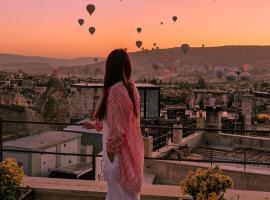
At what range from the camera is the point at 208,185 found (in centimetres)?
487

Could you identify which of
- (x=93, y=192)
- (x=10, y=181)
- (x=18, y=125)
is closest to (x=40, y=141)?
(x=18, y=125)

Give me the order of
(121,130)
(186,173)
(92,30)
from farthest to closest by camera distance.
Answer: (92,30)
(186,173)
(121,130)

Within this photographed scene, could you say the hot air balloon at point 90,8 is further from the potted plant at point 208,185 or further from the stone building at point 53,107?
the potted plant at point 208,185

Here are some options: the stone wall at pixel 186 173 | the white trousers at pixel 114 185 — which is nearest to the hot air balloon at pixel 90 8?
the stone wall at pixel 186 173

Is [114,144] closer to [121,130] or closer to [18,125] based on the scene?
[121,130]

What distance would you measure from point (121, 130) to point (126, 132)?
6 cm

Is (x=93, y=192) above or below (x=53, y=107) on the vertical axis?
above

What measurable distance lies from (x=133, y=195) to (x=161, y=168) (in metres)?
13.6

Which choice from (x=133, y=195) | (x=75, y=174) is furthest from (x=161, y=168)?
(x=133, y=195)

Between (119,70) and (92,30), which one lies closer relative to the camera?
(119,70)

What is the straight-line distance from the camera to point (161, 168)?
693 inches

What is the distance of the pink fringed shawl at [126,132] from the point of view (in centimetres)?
393

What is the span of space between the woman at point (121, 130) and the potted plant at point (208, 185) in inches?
40.5

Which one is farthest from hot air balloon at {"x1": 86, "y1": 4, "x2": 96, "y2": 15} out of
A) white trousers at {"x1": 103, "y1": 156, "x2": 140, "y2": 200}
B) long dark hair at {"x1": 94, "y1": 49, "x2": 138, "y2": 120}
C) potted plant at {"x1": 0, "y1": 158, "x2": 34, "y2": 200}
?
white trousers at {"x1": 103, "y1": 156, "x2": 140, "y2": 200}
